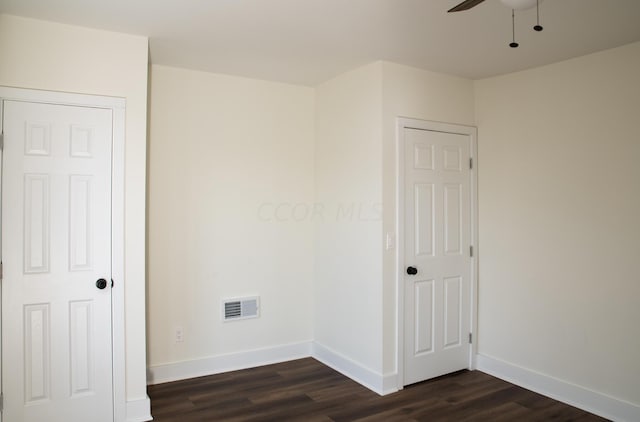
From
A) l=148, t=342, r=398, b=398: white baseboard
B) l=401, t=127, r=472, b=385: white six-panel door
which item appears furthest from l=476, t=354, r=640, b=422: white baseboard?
l=148, t=342, r=398, b=398: white baseboard

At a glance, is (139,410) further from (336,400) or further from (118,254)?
(336,400)

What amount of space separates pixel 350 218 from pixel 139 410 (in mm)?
2186

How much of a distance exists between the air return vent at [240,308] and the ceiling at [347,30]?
2.06 meters

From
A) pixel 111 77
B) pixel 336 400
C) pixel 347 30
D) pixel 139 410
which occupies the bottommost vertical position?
pixel 336 400

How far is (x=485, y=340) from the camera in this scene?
4.19 m

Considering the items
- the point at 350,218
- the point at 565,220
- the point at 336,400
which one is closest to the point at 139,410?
the point at 336,400

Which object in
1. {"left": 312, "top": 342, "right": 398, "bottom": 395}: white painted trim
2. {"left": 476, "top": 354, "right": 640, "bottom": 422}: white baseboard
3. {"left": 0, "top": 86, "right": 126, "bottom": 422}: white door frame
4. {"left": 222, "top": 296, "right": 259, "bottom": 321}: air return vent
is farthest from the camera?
{"left": 222, "top": 296, "right": 259, "bottom": 321}: air return vent

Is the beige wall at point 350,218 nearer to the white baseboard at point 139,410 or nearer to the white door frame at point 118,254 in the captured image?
the white baseboard at point 139,410

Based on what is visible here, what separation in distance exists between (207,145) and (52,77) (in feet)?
4.48

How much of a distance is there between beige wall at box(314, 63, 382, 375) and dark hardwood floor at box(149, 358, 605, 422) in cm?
34

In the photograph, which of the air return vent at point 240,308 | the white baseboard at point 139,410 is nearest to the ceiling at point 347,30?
the air return vent at point 240,308

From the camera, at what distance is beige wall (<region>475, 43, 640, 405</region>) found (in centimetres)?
323

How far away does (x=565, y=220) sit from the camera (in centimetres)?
357

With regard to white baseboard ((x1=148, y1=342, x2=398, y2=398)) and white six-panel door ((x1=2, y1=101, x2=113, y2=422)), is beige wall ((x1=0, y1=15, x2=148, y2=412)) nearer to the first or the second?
white six-panel door ((x1=2, y1=101, x2=113, y2=422))
